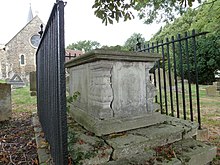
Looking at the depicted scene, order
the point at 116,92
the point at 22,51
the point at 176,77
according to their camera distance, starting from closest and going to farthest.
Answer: the point at 116,92, the point at 176,77, the point at 22,51

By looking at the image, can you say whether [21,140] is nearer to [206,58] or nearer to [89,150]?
[89,150]

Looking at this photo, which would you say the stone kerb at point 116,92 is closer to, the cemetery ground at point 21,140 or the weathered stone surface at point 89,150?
the weathered stone surface at point 89,150

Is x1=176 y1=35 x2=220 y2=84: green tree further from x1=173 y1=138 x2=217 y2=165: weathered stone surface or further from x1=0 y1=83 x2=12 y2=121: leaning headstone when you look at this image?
x1=173 y1=138 x2=217 y2=165: weathered stone surface

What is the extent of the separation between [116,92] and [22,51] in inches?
1275

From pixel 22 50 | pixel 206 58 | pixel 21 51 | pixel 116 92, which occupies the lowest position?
pixel 116 92

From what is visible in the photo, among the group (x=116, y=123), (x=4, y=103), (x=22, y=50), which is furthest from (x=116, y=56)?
(x=22, y=50)

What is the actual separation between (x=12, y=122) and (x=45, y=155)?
2684 mm

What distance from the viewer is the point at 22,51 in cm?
3091

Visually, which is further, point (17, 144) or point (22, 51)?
point (22, 51)

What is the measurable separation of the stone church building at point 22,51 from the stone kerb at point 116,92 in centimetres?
3012

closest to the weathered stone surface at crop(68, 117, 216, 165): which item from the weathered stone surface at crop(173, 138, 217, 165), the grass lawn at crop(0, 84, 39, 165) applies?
the weathered stone surface at crop(173, 138, 217, 165)

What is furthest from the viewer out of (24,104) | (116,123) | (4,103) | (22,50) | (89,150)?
(22,50)

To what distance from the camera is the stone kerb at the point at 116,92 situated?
225 cm

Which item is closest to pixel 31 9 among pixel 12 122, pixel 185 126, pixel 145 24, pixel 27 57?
pixel 27 57
